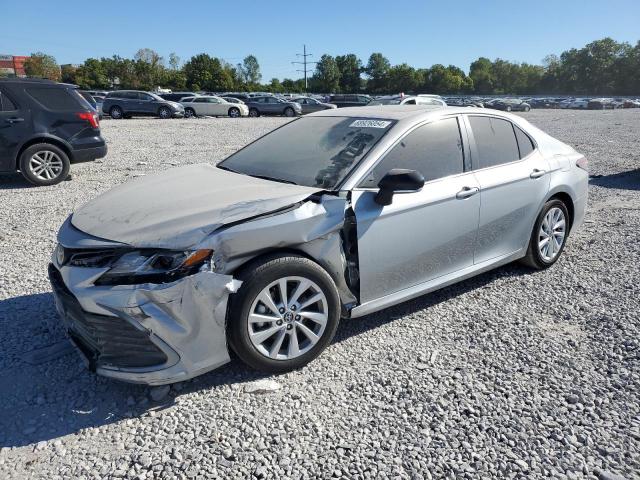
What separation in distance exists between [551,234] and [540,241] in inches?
7.9

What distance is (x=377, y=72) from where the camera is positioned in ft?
382

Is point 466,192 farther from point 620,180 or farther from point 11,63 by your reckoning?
point 11,63

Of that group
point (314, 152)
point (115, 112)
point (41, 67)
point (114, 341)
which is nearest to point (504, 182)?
point (314, 152)

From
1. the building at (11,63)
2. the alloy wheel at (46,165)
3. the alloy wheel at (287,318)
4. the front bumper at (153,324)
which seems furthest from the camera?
the building at (11,63)

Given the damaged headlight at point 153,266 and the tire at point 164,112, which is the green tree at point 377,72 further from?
the damaged headlight at point 153,266

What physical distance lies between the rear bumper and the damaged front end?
648 centimetres

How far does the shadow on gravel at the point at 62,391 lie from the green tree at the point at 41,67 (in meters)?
91.1

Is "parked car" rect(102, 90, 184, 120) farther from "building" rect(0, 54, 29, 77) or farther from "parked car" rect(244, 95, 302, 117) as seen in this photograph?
"building" rect(0, 54, 29, 77)

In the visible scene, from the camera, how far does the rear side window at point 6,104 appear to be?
310 inches

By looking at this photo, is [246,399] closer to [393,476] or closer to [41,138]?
[393,476]

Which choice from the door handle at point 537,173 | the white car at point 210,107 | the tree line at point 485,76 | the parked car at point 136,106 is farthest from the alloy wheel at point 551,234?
the tree line at point 485,76

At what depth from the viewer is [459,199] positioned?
3.66 m

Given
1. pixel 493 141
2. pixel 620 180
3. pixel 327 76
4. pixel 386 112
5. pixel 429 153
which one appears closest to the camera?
pixel 429 153

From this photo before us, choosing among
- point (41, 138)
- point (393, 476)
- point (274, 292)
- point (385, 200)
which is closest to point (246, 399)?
point (274, 292)
